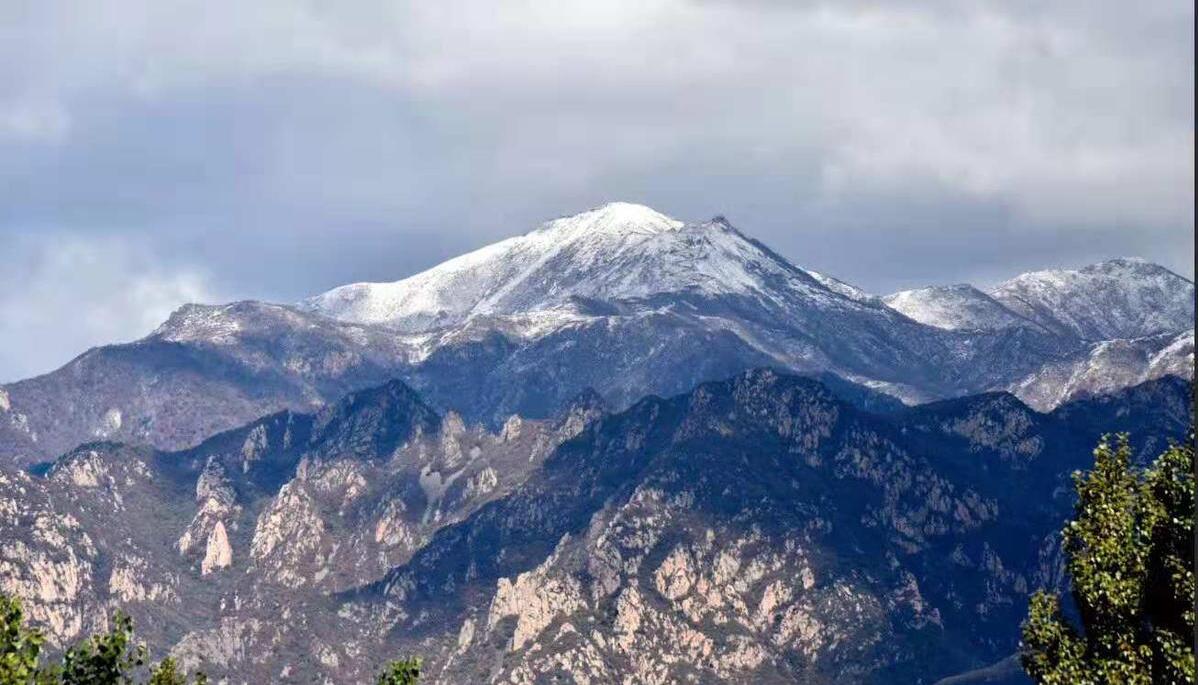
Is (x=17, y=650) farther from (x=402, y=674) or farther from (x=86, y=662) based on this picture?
(x=402, y=674)

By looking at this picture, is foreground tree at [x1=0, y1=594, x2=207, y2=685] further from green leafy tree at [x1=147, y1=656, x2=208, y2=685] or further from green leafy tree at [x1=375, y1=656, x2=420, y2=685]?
green leafy tree at [x1=375, y1=656, x2=420, y2=685]

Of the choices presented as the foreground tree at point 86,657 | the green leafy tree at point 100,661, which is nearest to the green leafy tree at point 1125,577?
the foreground tree at point 86,657

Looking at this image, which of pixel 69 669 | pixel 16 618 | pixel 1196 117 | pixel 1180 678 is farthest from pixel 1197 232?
pixel 69 669

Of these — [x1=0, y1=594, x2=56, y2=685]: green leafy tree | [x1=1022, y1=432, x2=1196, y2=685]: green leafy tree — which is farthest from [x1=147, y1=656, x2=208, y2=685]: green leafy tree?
[x1=1022, y1=432, x2=1196, y2=685]: green leafy tree

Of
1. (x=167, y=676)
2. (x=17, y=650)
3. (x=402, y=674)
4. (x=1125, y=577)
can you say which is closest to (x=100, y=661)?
(x=167, y=676)

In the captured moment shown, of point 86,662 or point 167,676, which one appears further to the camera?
point 167,676

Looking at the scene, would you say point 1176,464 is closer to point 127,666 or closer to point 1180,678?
point 1180,678

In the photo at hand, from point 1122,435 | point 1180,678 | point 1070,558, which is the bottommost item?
point 1180,678

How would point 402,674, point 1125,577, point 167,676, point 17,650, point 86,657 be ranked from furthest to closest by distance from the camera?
point 402,674 → point 167,676 → point 86,657 → point 1125,577 → point 17,650
